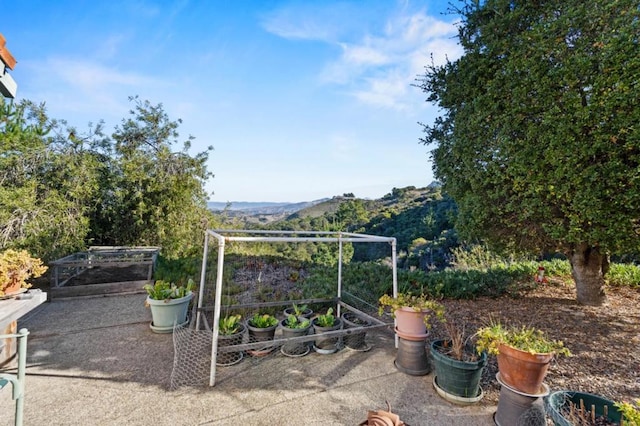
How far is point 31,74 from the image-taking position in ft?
21.5

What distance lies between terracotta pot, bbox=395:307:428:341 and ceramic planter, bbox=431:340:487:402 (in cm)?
36

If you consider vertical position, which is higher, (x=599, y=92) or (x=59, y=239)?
(x=599, y=92)

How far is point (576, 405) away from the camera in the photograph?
73.2 inches

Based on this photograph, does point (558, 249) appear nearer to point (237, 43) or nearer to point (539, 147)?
point (539, 147)

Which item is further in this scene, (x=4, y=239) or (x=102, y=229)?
(x=102, y=229)

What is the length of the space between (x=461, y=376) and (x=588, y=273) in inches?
160

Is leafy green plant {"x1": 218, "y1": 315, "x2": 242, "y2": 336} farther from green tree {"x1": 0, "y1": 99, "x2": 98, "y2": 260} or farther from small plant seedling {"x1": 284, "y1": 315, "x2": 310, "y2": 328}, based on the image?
green tree {"x1": 0, "y1": 99, "x2": 98, "y2": 260}

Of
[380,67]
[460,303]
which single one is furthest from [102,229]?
[460,303]

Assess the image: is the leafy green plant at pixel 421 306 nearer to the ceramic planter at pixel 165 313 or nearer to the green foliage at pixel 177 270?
the ceramic planter at pixel 165 313

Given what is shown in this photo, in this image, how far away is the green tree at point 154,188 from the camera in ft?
23.8

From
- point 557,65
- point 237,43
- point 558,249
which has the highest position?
point 237,43

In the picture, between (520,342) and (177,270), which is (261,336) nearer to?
(520,342)

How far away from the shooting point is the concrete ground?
2.23m

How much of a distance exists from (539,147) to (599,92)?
2.56 feet
